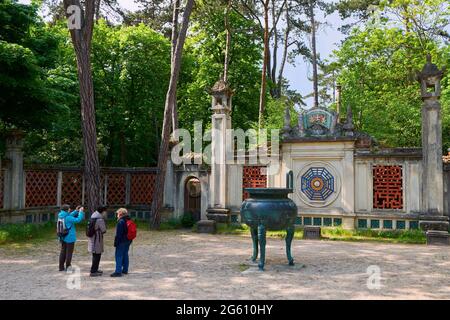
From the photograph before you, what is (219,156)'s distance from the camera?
15.2 metres

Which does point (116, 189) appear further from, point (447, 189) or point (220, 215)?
point (447, 189)

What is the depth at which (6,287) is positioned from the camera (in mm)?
6699

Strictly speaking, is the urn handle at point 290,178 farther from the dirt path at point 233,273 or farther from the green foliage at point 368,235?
the green foliage at point 368,235

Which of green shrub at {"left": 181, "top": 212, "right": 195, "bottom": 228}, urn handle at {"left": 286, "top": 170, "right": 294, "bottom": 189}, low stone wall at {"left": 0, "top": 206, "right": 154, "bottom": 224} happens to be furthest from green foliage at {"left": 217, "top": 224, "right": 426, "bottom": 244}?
low stone wall at {"left": 0, "top": 206, "right": 154, "bottom": 224}

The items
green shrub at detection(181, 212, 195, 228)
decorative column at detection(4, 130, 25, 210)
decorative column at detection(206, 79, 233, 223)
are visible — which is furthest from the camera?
green shrub at detection(181, 212, 195, 228)

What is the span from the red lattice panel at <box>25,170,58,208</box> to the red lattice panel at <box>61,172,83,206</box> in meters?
0.46

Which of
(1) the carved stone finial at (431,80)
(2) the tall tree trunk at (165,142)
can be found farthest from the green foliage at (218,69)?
(1) the carved stone finial at (431,80)

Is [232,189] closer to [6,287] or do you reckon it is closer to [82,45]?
[82,45]

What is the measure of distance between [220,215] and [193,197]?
2.09 m

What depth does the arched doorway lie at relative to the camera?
54.0 ft

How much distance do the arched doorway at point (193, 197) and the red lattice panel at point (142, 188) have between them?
1727mm

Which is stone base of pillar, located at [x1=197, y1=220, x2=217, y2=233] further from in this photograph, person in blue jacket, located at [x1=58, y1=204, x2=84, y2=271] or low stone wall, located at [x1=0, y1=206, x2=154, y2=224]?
person in blue jacket, located at [x1=58, y1=204, x2=84, y2=271]

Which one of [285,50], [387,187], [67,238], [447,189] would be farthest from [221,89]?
[285,50]

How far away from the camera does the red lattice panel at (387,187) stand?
13.1 meters
